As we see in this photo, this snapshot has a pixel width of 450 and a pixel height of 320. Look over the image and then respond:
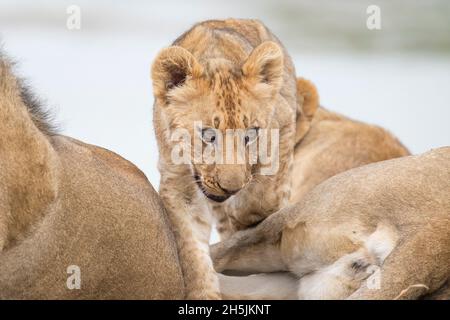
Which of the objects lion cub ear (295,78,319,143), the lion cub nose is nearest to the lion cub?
the lion cub nose

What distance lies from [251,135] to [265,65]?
1.35 ft

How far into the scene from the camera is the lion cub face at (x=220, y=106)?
15.3ft

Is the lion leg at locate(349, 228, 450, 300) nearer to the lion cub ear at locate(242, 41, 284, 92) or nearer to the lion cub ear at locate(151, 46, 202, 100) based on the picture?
the lion cub ear at locate(242, 41, 284, 92)

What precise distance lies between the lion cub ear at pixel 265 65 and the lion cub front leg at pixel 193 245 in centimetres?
60

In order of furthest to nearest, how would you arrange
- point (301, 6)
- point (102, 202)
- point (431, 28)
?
point (301, 6) < point (431, 28) < point (102, 202)

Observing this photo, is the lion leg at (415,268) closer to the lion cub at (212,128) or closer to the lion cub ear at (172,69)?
the lion cub at (212,128)

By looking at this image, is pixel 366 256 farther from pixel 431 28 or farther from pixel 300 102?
pixel 431 28

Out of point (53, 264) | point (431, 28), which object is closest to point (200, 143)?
point (53, 264)

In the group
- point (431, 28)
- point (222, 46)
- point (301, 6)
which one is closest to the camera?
point (222, 46)

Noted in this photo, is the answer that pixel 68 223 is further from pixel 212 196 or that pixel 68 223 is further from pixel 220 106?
pixel 220 106

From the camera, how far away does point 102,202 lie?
4.82 meters

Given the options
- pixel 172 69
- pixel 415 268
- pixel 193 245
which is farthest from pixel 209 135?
pixel 415 268

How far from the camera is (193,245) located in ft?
16.9
